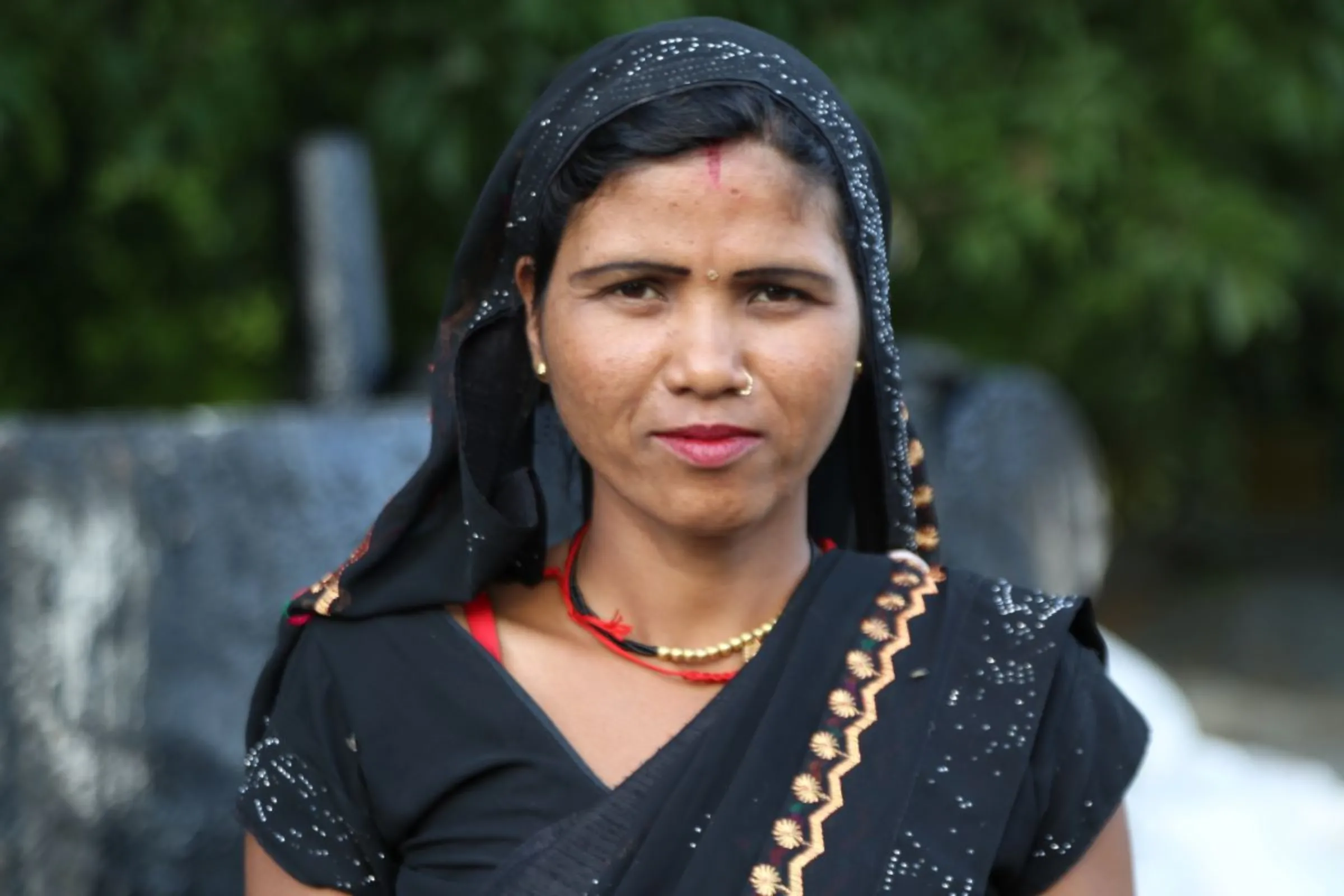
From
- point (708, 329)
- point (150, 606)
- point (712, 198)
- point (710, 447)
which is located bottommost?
point (150, 606)

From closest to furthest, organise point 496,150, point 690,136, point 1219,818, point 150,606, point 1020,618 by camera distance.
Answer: point 690,136 < point 1020,618 < point 150,606 < point 1219,818 < point 496,150

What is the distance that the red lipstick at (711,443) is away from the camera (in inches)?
66.5

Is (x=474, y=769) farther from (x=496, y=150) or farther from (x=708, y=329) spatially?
(x=496, y=150)

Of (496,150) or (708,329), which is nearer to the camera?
(708,329)

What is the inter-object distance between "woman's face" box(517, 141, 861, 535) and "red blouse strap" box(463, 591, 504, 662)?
21 cm

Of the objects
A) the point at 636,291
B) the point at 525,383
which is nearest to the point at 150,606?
the point at 525,383

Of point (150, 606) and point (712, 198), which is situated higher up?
point (712, 198)

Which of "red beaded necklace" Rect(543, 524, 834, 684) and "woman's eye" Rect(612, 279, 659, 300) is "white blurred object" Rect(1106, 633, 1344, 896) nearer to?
"red beaded necklace" Rect(543, 524, 834, 684)

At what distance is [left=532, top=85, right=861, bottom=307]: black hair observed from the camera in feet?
5.49

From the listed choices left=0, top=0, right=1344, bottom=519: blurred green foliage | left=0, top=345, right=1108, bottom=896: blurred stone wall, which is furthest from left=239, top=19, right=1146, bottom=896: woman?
left=0, top=0, right=1344, bottom=519: blurred green foliage

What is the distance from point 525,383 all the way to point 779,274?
1.14ft

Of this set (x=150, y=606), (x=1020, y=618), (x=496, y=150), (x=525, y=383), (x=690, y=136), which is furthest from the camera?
(x=496, y=150)

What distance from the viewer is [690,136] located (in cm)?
167

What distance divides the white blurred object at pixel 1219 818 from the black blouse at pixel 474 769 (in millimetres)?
1573
